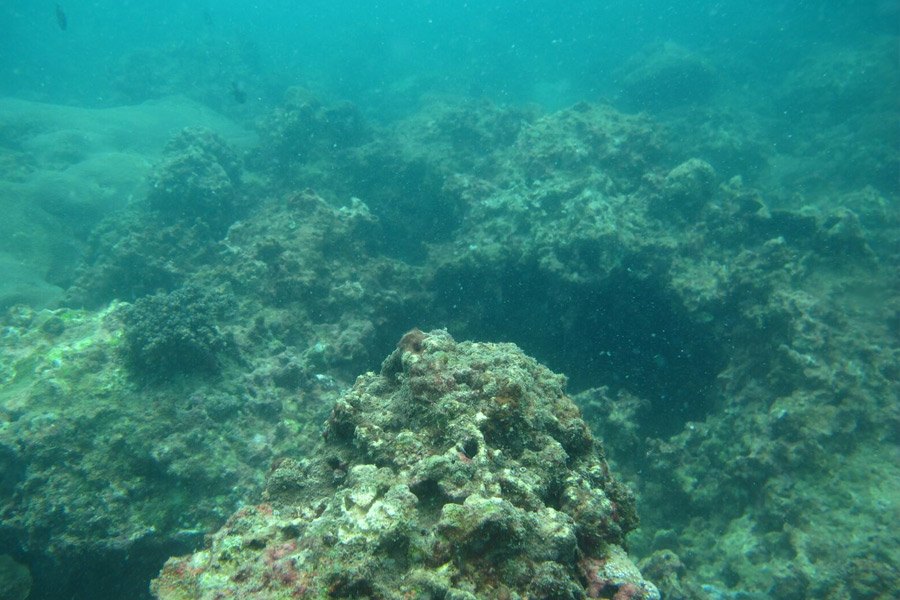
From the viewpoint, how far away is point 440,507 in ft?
8.76

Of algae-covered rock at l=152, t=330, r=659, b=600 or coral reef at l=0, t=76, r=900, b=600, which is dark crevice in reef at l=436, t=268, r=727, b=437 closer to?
coral reef at l=0, t=76, r=900, b=600

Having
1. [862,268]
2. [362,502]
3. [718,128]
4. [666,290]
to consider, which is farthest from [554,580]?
[718,128]

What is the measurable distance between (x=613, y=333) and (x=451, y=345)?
215 inches

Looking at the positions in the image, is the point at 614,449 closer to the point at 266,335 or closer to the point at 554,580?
the point at 554,580

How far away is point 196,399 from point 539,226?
709cm

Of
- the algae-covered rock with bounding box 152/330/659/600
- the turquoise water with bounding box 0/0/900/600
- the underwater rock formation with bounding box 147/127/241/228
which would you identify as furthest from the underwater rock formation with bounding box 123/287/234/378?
the underwater rock formation with bounding box 147/127/241/228

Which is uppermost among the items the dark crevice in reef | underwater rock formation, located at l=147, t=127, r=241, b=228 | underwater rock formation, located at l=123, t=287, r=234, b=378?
underwater rock formation, located at l=147, t=127, r=241, b=228

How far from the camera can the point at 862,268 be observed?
9.10 meters

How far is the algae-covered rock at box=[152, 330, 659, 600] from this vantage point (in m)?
2.21

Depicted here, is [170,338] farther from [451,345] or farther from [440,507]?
[440,507]

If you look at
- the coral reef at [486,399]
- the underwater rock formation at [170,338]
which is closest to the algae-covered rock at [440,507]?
the coral reef at [486,399]

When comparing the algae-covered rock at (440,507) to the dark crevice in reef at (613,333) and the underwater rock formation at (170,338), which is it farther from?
the dark crevice in reef at (613,333)

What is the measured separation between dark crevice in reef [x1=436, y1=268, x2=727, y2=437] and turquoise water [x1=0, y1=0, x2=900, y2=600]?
0.04 m

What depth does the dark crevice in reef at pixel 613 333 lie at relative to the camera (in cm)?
819
